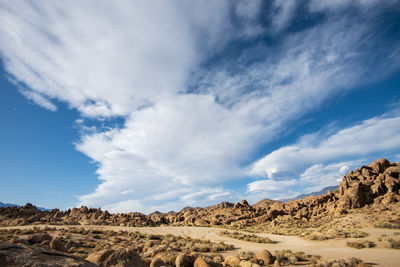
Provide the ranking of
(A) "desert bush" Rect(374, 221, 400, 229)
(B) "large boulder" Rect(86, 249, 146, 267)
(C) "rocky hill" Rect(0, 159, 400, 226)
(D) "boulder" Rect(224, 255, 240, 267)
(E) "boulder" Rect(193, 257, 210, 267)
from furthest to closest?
(C) "rocky hill" Rect(0, 159, 400, 226) < (A) "desert bush" Rect(374, 221, 400, 229) < (D) "boulder" Rect(224, 255, 240, 267) < (E) "boulder" Rect(193, 257, 210, 267) < (B) "large boulder" Rect(86, 249, 146, 267)

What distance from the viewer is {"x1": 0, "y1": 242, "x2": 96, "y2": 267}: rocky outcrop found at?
150 inches

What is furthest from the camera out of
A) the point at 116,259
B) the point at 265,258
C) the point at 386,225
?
the point at 386,225

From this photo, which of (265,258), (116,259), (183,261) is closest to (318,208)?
(265,258)

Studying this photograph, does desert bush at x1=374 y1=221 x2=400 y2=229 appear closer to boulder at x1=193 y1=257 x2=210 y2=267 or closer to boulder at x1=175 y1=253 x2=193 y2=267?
boulder at x1=193 y1=257 x2=210 y2=267

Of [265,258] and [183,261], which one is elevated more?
[183,261]

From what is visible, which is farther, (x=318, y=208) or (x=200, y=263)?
(x=318, y=208)

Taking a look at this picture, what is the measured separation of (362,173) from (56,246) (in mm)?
57846

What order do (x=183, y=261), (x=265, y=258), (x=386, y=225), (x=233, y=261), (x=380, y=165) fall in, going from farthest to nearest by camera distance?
1. (x=380, y=165)
2. (x=386, y=225)
3. (x=265, y=258)
4. (x=233, y=261)
5. (x=183, y=261)

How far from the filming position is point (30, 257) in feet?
13.2

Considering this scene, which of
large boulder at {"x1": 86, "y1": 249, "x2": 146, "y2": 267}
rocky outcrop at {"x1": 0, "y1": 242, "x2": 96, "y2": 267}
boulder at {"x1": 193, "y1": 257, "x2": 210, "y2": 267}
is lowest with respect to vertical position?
boulder at {"x1": 193, "y1": 257, "x2": 210, "y2": 267}

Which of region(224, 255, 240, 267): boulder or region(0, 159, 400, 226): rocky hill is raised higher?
region(0, 159, 400, 226): rocky hill

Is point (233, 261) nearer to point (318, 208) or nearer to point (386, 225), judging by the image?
point (386, 225)

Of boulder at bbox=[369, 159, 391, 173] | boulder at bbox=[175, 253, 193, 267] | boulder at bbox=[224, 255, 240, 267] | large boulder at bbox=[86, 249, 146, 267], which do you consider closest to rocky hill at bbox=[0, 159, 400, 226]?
boulder at bbox=[369, 159, 391, 173]

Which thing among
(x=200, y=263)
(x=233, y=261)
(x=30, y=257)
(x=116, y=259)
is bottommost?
(x=233, y=261)
